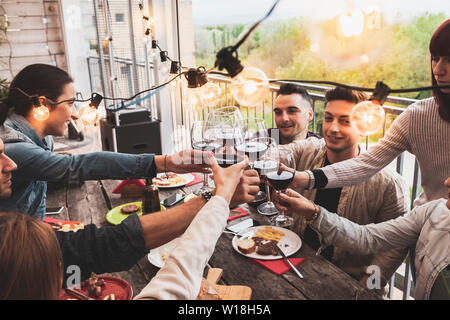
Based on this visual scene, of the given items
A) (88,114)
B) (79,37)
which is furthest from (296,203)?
(79,37)

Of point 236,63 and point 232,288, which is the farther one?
point 232,288

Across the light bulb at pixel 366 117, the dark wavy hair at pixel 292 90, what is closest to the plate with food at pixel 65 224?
the light bulb at pixel 366 117

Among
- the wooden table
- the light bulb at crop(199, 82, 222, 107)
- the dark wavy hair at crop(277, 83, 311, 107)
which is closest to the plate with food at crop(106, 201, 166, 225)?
the wooden table

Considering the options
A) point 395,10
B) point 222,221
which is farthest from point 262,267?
point 395,10

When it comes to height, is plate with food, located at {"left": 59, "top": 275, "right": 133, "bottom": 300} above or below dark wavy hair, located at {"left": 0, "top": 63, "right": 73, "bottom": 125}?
below

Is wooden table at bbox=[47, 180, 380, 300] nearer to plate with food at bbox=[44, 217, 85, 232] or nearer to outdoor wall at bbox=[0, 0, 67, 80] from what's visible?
plate with food at bbox=[44, 217, 85, 232]

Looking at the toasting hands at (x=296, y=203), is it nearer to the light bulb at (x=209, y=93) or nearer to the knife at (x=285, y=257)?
the knife at (x=285, y=257)

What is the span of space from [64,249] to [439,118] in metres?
1.44

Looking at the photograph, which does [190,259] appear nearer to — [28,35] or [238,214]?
[238,214]

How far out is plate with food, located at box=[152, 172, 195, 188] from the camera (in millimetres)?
1843

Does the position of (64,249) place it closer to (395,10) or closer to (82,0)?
(82,0)

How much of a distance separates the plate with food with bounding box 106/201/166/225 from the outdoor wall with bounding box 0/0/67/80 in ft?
15.2

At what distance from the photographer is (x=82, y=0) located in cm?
567

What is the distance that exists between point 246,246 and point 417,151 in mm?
861
